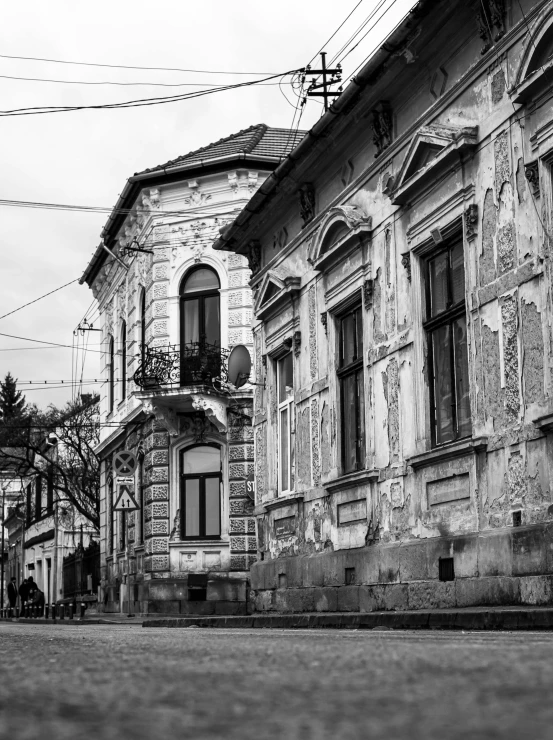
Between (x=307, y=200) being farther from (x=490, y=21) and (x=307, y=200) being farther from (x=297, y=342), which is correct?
(x=490, y=21)

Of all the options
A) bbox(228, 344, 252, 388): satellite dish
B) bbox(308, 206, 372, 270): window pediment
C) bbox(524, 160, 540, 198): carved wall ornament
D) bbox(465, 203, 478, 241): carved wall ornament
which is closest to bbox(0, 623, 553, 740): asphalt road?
bbox(524, 160, 540, 198): carved wall ornament

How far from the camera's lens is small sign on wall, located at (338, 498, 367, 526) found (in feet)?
54.6

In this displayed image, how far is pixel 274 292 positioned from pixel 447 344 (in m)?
7.14

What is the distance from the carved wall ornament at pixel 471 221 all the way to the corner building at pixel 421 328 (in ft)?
0.08

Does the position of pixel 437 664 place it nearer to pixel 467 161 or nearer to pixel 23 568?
pixel 467 161

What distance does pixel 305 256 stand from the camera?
19875 mm

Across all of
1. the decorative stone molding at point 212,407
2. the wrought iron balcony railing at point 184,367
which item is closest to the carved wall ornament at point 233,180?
the wrought iron balcony railing at point 184,367

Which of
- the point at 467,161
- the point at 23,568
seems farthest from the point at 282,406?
the point at 23,568

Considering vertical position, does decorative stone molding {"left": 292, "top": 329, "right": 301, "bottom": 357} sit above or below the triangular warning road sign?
above

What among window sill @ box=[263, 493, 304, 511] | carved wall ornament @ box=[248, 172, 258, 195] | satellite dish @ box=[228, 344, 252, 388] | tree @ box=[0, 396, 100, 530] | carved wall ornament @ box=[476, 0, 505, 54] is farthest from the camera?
tree @ box=[0, 396, 100, 530]

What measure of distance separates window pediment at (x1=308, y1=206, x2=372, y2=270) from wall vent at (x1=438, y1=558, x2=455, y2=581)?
5161mm

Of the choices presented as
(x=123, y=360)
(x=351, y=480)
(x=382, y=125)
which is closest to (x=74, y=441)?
(x=123, y=360)

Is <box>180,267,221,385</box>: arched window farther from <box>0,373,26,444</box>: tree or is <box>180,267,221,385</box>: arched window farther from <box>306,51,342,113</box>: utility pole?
<box>0,373,26,444</box>: tree

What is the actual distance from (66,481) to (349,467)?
78.1 feet
